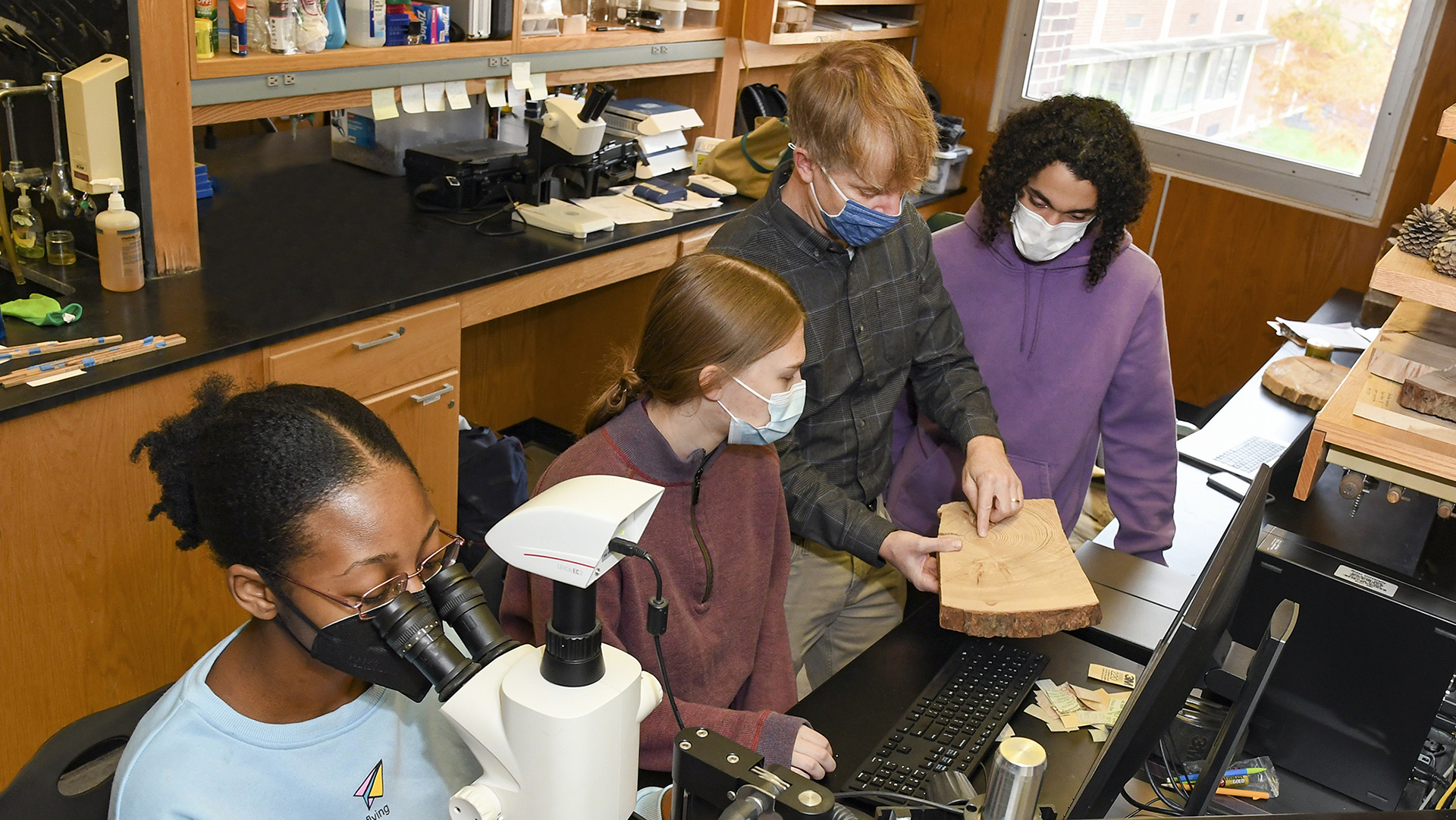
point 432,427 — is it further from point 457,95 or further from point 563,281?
point 457,95

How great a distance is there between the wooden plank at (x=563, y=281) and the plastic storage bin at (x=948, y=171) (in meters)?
1.43

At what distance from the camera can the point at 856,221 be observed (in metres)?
1.76

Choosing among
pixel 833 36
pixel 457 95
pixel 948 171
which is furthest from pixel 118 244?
pixel 948 171

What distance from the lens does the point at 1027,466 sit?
204cm

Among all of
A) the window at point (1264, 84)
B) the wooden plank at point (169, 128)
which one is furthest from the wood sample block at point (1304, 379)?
the wooden plank at point (169, 128)

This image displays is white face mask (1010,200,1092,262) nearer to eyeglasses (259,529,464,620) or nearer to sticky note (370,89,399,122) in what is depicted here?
eyeglasses (259,529,464,620)

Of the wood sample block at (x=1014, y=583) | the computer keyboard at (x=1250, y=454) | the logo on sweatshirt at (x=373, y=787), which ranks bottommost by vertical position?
the computer keyboard at (x=1250, y=454)

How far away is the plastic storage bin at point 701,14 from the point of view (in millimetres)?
3576

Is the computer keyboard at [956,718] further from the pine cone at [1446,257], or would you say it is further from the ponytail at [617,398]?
Result: the pine cone at [1446,257]

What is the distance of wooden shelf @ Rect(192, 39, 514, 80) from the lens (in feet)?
7.41

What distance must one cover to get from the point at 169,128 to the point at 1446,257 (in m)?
2.22

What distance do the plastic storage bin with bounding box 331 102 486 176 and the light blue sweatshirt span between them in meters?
2.24

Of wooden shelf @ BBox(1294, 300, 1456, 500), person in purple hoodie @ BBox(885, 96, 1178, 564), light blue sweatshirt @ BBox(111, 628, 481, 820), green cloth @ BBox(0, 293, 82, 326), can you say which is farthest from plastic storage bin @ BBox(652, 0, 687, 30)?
light blue sweatshirt @ BBox(111, 628, 481, 820)

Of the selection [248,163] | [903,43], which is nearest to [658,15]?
[248,163]
